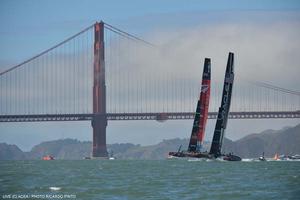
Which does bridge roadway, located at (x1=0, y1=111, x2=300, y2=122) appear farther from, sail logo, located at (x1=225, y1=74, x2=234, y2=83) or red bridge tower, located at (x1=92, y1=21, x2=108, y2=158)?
sail logo, located at (x1=225, y1=74, x2=234, y2=83)

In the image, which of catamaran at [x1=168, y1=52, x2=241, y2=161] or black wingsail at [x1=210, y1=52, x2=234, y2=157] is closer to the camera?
black wingsail at [x1=210, y1=52, x2=234, y2=157]

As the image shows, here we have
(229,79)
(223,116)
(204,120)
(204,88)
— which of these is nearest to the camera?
(229,79)

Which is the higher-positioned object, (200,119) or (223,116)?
(223,116)

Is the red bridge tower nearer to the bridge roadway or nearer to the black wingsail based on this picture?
→ the bridge roadway

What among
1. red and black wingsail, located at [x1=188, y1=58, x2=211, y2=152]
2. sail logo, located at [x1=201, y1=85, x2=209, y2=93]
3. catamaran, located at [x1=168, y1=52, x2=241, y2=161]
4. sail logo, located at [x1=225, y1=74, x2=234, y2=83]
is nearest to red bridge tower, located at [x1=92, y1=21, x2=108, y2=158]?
catamaran, located at [x1=168, y1=52, x2=241, y2=161]

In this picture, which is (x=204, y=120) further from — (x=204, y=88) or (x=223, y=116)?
(x=204, y=88)

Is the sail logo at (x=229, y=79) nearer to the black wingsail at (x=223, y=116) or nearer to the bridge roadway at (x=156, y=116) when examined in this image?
the black wingsail at (x=223, y=116)

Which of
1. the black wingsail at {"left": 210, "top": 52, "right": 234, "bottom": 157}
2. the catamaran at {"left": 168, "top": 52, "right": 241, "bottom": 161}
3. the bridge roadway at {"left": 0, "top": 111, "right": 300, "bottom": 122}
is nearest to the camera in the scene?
the black wingsail at {"left": 210, "top": 52, "right": 234, "bottom": 157}

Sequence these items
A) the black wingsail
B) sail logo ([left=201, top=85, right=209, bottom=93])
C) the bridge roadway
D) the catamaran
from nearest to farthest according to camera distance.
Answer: the black wingsail → the catamaran → sail logo ([left=201, top=85, right=209, bottom=93]) → the bridge roadway

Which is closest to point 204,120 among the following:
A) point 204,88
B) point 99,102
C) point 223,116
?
point 223,116

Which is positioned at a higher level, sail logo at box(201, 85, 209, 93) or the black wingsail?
sail logo at box(201, 85, 209, 93)

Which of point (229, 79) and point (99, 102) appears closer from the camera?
point (229, 79)

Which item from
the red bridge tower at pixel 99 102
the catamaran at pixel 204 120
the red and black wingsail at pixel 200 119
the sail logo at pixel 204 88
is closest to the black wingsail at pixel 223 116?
the catamaran at pixel 204 120

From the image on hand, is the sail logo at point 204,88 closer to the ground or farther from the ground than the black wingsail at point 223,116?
farther from the ground
